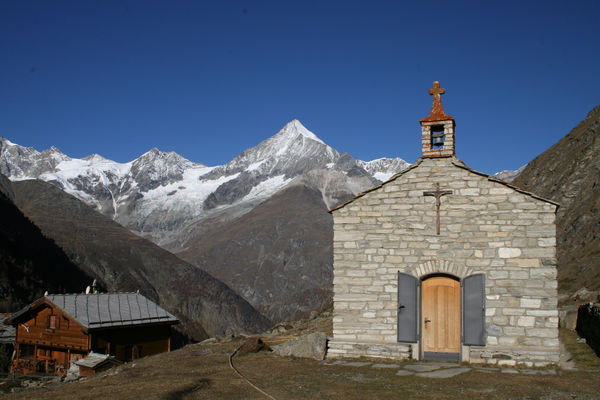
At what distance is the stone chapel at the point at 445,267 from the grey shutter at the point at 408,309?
0.09 feet

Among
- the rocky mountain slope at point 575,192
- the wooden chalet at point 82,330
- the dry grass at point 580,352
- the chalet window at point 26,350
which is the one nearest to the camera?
the dry grass at point 580,352

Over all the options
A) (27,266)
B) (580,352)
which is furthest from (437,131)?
(27,266)

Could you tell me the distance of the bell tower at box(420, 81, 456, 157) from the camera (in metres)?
14.9

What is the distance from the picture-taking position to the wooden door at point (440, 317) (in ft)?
46.5

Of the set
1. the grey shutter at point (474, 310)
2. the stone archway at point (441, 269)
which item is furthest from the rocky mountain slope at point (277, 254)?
the grey shutter at point (474, 310)

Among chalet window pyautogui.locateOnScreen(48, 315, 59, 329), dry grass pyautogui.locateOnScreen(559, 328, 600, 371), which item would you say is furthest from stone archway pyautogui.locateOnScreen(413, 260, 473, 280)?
chalet window pyautogui.locateOnScreen(48, 315, 59, 329)

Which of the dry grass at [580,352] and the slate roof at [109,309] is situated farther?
the slate roof at [109,309]

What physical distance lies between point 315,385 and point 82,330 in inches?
718

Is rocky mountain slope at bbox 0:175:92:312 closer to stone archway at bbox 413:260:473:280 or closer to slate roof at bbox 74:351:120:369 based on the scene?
slate roof at bbox 74:351:120:369

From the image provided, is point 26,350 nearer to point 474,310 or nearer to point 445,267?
point 445,267

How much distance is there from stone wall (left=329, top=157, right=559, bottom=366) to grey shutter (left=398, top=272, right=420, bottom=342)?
0.19 meters

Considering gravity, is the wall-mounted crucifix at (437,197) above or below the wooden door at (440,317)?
above

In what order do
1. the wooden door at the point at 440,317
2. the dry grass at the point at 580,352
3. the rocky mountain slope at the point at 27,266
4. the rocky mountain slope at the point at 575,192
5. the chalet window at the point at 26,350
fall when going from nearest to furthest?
the dry grass at the point at 580,352 < the wooden door at the point at 440,317 < the chalet window at the point at 26,350 < the rocky mountain slope at the point at 575,192 < the rocky mountain slope at the point at 27,266

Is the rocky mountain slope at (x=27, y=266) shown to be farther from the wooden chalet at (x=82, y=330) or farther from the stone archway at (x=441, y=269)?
the stone archway at (x=441, y=269)
